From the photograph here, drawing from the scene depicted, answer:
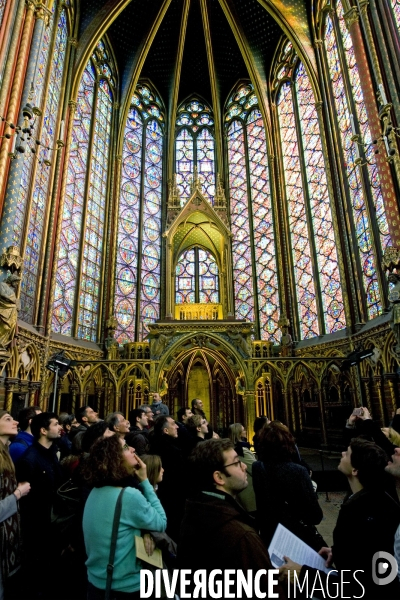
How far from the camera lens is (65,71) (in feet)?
41.8

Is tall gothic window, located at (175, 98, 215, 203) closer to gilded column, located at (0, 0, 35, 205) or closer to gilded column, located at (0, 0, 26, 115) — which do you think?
gilded column, located at (0, 0, 35, 205)

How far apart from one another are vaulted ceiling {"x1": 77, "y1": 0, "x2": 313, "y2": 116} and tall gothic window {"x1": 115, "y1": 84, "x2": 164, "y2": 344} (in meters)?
1.34

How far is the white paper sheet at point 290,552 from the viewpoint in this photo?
1.62 metres

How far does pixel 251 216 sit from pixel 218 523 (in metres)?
15.9

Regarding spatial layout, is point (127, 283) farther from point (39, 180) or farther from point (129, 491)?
point (129, 491)

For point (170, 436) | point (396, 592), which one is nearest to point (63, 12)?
point (170, 436)

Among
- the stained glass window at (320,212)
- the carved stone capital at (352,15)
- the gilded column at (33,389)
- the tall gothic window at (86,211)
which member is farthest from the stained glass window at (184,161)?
the gilded column at (33,389)

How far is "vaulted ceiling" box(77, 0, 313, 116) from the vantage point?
1441 centimetres

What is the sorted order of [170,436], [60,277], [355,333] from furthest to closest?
[60,277] < [355,333] < [170,436]

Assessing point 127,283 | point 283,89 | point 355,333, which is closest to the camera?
point 355,333

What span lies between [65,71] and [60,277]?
7169 millimetres

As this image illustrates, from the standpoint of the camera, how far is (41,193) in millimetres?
10656

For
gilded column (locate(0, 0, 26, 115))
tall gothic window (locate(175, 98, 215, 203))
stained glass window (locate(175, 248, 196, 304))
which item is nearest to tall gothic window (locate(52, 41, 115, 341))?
stained glass window (locate(175, 248, 196, 304))

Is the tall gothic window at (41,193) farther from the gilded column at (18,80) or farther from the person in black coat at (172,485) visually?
the person in black coat at (172,485)
